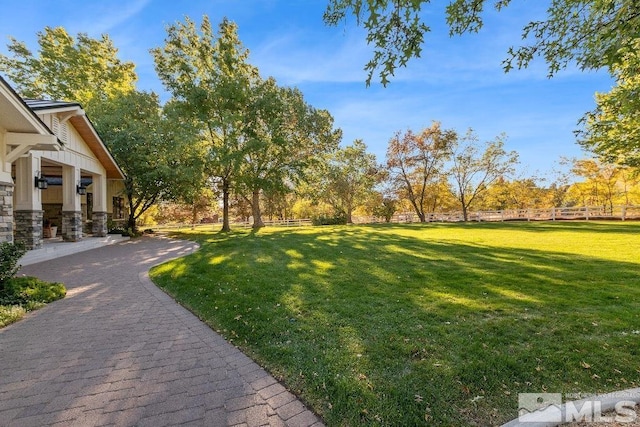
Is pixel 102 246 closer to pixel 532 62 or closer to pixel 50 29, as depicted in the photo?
pixel 532 62

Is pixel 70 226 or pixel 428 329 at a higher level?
pixel 70 226

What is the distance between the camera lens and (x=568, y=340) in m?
3.11

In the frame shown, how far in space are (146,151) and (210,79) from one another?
653 centimetres

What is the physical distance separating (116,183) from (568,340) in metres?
20.9

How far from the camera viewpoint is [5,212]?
312 inches

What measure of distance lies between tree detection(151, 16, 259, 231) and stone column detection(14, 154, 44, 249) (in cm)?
970

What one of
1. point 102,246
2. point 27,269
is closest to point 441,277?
point 27,269

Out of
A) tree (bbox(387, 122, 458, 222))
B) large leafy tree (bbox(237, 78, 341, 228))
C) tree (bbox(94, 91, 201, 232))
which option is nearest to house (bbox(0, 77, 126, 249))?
tree (bbox(94, 91, 201, 232))

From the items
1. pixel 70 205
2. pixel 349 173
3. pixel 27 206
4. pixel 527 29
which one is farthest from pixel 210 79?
pixel 527 29

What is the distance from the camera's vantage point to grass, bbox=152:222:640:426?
2383mm

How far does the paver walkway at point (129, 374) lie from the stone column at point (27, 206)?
6.54 metres

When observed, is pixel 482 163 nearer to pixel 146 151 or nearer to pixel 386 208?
pixel 386 208

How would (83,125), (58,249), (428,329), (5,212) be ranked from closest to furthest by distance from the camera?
(428,329) < (5,212) < (58,249) < (83,125)

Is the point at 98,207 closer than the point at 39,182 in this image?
No
